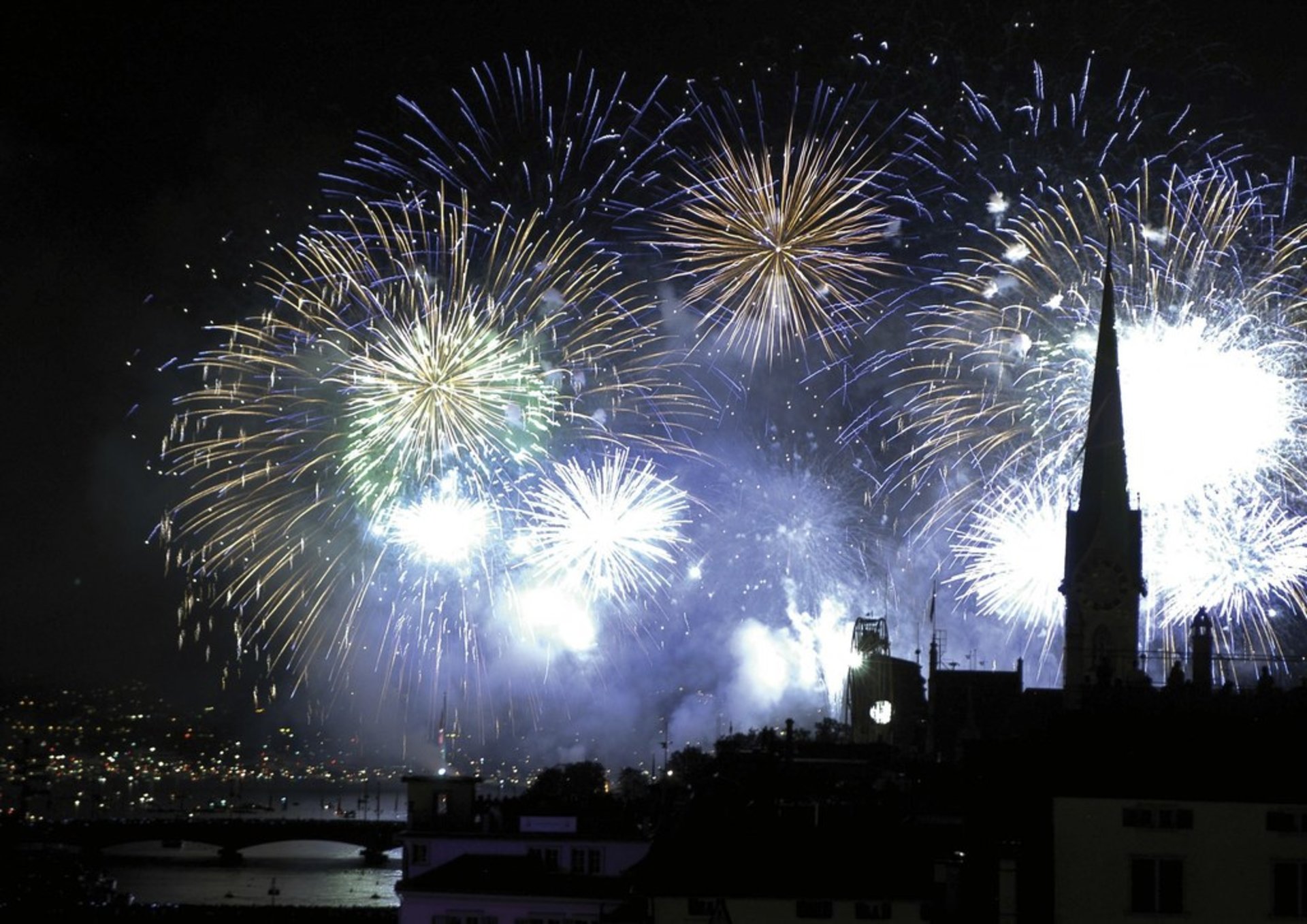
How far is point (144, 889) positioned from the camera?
485 ft

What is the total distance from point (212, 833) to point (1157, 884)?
6728 inches

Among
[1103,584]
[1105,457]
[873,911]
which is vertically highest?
[1105,457]

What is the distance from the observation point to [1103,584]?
98875 mm

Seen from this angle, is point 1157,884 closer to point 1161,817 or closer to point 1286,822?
point 1161,817

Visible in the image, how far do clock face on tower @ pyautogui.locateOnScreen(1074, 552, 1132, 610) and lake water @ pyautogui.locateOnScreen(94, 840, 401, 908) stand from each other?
151 feet

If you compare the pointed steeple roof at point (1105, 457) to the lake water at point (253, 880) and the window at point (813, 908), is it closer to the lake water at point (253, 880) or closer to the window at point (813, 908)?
the lake water at point (253, 880)

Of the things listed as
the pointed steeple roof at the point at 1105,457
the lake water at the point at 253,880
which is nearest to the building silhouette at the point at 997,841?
the pointed steeple roof at the point at 1105,457

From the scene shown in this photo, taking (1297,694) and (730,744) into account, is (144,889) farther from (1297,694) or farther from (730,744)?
(1297,694)

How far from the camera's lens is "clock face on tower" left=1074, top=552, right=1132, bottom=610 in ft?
323

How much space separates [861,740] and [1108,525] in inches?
1583

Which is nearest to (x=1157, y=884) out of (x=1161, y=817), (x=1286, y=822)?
(x=1161, y=817)

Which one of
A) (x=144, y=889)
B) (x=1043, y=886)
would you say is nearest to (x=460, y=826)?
(x=1043, y=886)

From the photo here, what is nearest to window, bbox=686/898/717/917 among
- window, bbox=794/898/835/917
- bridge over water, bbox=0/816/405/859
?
window, bbox=794/898/835/917

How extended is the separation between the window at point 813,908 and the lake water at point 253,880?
89.1 meters
